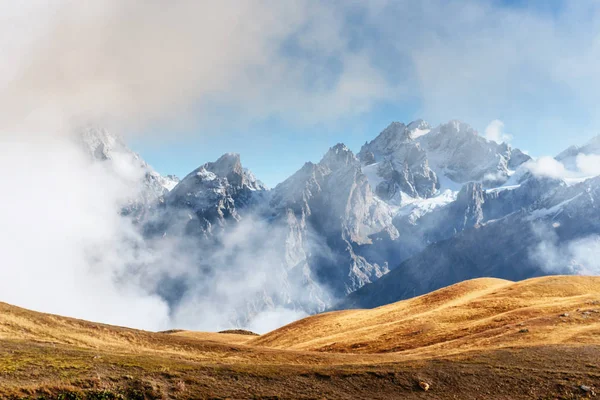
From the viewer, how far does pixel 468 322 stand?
59281 mm

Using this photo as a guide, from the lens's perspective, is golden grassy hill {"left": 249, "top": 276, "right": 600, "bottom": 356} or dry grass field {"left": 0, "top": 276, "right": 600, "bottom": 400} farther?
golden grassy hill {"left": 249, "top": 276, "right": 600, "bottom": 356}

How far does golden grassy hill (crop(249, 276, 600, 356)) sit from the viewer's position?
46.9 metres

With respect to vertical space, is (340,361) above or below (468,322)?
below

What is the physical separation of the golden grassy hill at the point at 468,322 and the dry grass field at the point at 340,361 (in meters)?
0.29

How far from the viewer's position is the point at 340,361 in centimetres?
3991

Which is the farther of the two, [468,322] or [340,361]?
[468,322]

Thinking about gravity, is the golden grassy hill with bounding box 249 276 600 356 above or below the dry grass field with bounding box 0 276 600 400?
above

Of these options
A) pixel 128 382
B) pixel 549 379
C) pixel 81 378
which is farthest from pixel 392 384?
pixel 81 378

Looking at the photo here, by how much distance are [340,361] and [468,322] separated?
27.4 meters

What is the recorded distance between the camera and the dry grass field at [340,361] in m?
27.8

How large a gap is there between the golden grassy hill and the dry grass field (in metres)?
0.29

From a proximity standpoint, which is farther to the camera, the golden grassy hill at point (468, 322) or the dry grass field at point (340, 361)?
the golden grassy hill at point (468, 322)

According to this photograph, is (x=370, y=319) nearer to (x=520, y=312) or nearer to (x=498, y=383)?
(x=520, y=312)

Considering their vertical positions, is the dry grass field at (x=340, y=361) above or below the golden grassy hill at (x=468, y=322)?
below
